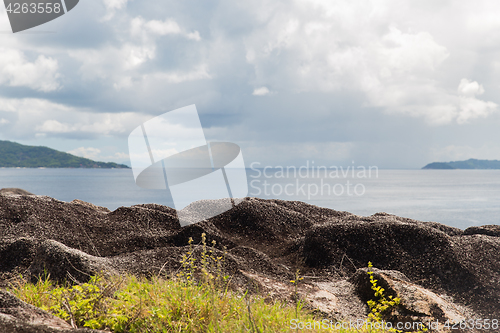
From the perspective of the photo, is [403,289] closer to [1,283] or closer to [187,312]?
[187,312]

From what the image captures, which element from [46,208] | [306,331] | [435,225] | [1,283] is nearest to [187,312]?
[306,331]

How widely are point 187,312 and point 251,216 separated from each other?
429 cm

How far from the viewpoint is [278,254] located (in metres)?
6.07

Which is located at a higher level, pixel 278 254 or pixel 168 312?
pixel 168 312

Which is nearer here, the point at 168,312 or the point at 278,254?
the point at 168,312

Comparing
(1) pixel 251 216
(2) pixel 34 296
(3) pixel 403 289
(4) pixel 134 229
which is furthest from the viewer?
(1) pixel 251 216

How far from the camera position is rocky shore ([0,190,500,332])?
402 centimetres

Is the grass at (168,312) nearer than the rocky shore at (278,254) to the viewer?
Yes

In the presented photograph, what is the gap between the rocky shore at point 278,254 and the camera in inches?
158

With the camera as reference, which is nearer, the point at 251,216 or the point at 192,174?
the point at 192,174

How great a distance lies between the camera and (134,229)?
636cm

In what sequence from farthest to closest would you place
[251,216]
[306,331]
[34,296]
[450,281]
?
[251,216]
[450,281]
[34,296]
[306,331]

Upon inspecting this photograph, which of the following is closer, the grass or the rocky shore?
the grass

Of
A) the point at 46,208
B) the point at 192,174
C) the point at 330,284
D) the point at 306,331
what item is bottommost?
the point at 330,284
